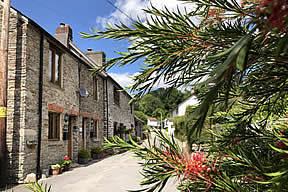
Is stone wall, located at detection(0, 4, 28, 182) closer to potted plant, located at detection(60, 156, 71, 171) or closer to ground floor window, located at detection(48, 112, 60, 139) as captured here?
ground floor window, located at detection(48, 112, 60, 139)

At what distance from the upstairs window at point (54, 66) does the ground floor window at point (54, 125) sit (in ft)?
5.05

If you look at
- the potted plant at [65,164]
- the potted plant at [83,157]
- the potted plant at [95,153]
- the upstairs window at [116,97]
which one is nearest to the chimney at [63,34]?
the upstairs window at [116,97]

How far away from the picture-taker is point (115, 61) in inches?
48.9

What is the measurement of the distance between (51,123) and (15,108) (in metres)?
2.31

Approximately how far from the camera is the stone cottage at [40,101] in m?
8.07

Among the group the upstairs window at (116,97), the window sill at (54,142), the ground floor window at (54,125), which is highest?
the upstairs window at (116,97)

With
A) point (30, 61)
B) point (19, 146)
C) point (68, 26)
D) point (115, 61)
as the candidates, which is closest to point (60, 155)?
point (19, 146)

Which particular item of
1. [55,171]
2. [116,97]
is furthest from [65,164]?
[116,97]

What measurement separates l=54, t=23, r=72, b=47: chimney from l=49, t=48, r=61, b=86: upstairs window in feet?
15.0

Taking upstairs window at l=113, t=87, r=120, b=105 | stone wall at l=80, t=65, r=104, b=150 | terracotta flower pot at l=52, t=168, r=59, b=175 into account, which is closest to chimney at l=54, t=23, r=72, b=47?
stone wall at l=80, t=65, r=104, b=150

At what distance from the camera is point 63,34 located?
1545 centimetres

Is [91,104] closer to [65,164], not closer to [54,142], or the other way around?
[54,142]

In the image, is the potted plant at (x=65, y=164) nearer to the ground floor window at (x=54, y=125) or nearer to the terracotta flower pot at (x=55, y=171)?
the terracotta flower pot at (x=55, y=171)

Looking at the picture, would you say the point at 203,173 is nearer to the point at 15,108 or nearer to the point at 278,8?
the point at 278,8
